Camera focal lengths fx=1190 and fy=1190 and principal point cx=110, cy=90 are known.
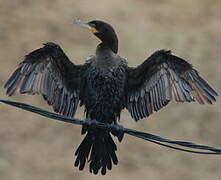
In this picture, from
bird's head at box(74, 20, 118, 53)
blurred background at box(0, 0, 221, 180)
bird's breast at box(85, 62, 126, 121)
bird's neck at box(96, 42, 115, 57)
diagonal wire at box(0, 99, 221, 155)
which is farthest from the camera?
blurred background at box(0, 0, 221, 180)

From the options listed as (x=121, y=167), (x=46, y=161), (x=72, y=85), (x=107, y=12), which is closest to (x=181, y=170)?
(x=121, y=167)

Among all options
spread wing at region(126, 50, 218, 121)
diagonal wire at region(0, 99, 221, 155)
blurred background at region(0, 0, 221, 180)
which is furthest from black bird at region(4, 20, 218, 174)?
blurred background at region(0, 0, 221, 180)

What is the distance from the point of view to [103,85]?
1098 cm

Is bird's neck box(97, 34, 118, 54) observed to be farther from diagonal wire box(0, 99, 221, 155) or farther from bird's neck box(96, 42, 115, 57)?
diagonal wire box(0, 99, 221, 155)

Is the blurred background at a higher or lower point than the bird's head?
higher

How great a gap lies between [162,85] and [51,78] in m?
1.06

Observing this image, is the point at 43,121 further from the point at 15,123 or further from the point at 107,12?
the point at 107,12

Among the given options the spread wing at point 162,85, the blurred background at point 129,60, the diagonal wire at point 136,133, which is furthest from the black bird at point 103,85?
the blurred background at point 129,60

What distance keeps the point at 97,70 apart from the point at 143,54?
1264 cm

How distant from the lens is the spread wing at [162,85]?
11070 millimetres

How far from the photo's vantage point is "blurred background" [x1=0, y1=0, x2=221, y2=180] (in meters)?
21.9

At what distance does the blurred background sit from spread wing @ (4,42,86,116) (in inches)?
395

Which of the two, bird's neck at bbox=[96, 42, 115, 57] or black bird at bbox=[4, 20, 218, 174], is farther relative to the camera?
bird's neck at bbox=[96, 42, 115, 57]

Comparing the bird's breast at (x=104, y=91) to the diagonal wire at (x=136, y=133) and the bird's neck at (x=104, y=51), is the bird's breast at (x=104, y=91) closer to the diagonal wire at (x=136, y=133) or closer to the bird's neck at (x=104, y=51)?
the bird's neck at (x=104, y=51)
